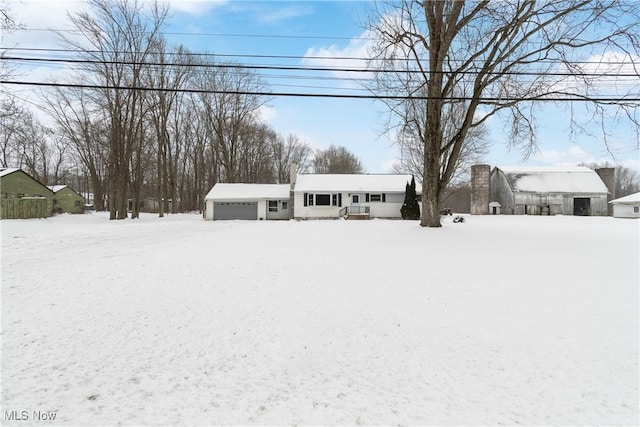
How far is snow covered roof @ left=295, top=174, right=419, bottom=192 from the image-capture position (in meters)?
29.8

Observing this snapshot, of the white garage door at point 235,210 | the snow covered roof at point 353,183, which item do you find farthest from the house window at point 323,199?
the white garage door at point 235,210

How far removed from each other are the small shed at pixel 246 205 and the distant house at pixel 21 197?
13.1 meters

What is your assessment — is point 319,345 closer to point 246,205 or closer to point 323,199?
point 323,199

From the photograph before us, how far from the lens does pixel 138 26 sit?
2630 centimetres

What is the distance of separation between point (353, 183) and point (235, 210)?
38.2 feet

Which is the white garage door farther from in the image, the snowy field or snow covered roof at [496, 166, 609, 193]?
snow covered roof at [496, 166, 609, 193]

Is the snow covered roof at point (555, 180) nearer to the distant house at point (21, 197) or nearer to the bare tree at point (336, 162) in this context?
the bare tree at point (336, 162)

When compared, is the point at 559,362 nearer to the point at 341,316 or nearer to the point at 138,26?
the point at 341,316

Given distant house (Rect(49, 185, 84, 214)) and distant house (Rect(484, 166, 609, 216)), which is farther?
distant house (Rect(49, 185, 84, 214))

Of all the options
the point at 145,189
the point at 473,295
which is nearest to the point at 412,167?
the point at 473,295

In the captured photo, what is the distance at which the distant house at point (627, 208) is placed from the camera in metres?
33.8

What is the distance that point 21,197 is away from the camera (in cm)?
2916

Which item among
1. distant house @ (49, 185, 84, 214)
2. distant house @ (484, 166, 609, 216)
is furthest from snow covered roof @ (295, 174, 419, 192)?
distant house @ (49, 185, 84, 214)

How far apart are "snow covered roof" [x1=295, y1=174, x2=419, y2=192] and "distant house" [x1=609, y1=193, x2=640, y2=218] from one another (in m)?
24.2
